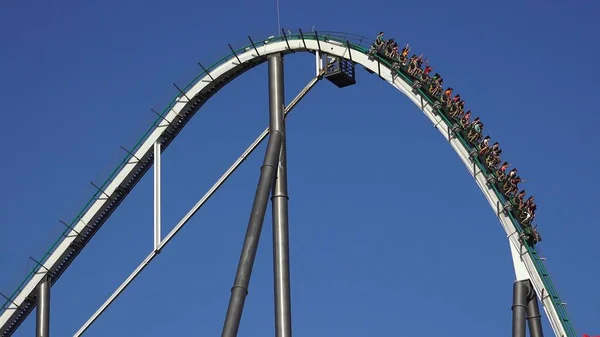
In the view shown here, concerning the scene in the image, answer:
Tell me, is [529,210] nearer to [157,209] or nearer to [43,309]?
[157,209]

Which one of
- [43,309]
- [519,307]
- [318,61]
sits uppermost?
[318,61]

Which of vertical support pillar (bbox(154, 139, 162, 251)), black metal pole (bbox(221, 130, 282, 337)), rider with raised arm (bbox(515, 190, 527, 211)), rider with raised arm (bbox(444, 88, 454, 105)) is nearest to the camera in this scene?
black metal pole (bbox(221, 130, 282, 337))

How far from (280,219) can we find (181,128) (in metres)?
6.54

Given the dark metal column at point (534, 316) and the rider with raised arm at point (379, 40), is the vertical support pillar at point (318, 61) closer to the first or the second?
the rider with raised arm at point (379, 40)

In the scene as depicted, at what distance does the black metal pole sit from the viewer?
31891mm

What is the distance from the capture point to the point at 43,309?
40438 mm

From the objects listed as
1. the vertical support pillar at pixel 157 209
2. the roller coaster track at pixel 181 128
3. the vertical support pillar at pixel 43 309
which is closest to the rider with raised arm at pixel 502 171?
the roller coaster track at pixel 181 128

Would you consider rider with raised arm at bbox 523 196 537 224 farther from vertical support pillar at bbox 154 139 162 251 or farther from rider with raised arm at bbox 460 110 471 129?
vertical support pillar at bbox 154 139 162 251

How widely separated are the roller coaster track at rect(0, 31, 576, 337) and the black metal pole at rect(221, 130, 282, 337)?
8.82ft

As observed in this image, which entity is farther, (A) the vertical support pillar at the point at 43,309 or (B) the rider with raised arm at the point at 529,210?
(A) the vertical support pillar at the point at 43,309

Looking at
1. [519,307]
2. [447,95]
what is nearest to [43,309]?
[447,95]

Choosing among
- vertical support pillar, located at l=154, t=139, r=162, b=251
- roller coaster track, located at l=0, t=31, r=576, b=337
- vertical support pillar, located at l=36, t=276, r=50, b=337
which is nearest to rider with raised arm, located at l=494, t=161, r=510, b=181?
roller coaster track, located at l=0, t=31, r=576, b=337

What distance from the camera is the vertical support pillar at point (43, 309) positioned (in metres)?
40.0

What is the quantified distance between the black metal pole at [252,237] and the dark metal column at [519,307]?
601 centimetres
